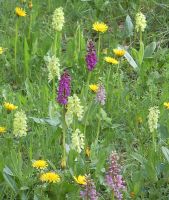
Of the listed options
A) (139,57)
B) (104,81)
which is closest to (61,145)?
(104,81)

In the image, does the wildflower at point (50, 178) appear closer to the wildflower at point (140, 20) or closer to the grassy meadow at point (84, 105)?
the grassy meadow at point (84, 105)

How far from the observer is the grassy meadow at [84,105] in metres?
2.83

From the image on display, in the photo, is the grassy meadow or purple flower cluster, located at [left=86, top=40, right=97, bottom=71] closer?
the grassy meadow

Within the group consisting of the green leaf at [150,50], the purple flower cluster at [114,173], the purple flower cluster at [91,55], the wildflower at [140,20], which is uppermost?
the wildflower at [140,20]

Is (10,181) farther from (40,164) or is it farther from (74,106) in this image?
(74,106)

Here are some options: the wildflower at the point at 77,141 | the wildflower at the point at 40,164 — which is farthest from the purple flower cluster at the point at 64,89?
the wildflower at the point at 40,164

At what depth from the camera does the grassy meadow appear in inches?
111

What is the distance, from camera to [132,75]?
4.16 meters

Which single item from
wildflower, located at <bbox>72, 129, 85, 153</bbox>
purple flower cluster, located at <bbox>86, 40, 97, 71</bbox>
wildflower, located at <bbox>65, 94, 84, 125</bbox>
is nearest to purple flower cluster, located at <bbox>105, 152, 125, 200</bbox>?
wildflower, located at <bbox>72, 129, 85, 153</bbox>

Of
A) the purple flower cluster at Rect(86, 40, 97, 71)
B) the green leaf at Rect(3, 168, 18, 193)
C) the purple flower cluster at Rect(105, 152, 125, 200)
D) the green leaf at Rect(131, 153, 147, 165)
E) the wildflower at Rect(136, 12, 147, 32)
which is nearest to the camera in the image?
the purple flower cluster at Rect(105, 152, 125, 200)

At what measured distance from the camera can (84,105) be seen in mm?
3363

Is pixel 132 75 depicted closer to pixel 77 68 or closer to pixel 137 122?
pixel 77 68

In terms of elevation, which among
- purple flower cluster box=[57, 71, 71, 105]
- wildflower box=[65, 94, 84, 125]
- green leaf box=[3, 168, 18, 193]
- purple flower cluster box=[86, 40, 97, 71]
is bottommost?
green leaf box=[3, 168, 18, 193]

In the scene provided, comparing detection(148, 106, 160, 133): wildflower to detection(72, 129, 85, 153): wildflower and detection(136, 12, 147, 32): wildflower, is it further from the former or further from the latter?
detection(136, 12, 147, 32): wildflower
